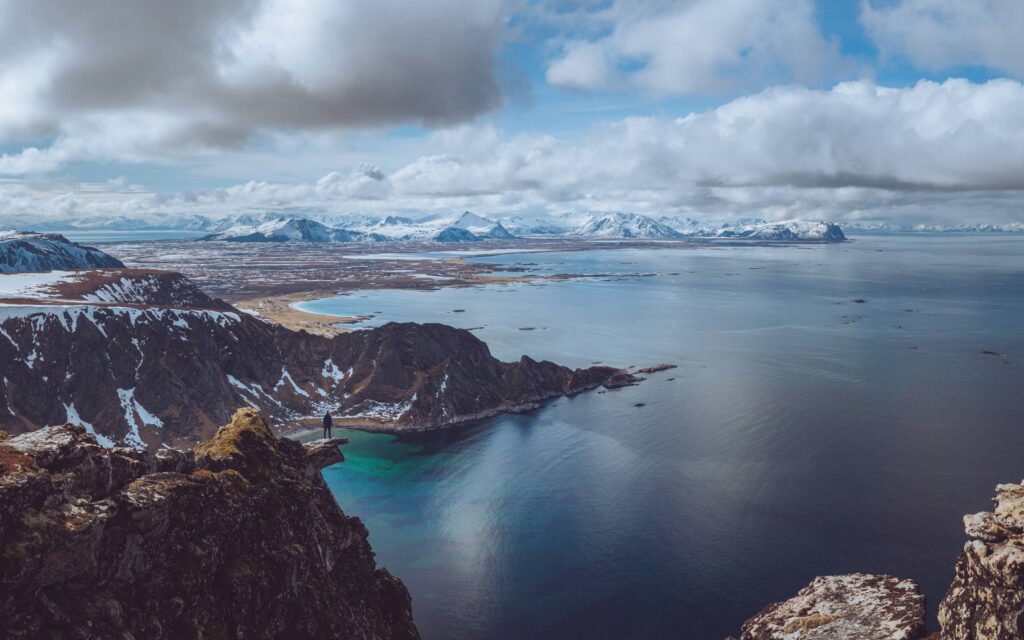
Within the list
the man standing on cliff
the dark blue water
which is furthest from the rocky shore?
the man standing on cliff

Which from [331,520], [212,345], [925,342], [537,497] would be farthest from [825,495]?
[925,342]

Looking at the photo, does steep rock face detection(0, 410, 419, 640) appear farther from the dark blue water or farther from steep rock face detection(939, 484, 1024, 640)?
the dark blue water

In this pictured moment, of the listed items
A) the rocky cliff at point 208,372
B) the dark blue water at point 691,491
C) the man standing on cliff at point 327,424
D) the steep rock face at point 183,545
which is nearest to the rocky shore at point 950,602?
the steep rock face at point 183,545

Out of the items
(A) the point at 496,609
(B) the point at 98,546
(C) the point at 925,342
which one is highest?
(B) the point at 98,546

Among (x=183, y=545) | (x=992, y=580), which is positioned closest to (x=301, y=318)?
(x=183, y=545)

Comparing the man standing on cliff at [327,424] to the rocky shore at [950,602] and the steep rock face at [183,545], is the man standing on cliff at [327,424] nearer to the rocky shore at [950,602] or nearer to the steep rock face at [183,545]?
the steep rock face at [183,545]

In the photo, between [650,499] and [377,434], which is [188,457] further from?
[377,434]
